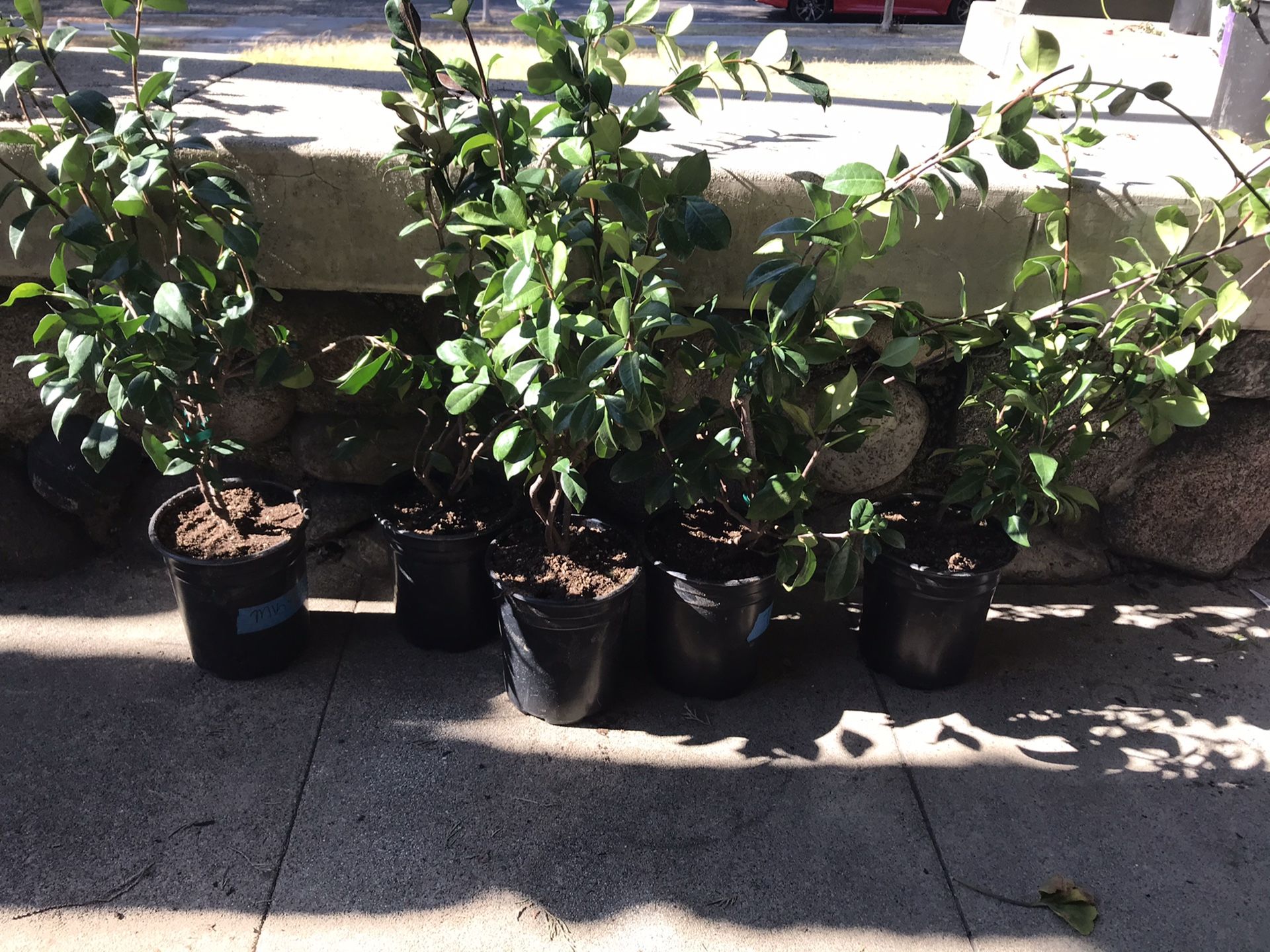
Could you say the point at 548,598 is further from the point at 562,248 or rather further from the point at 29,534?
the point at 29,534

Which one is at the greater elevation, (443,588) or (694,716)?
(443,588)

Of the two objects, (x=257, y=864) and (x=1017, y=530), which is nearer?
(x=257, y=864)

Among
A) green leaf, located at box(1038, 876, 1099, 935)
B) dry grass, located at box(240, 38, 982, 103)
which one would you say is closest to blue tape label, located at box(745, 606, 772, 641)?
green leaf, located at box(1038, 876, 1099, 935)

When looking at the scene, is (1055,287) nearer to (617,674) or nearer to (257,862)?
(617,674)

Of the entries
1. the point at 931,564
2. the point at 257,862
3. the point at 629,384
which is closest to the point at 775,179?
the point at 629,384

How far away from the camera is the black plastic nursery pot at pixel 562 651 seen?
2412mm

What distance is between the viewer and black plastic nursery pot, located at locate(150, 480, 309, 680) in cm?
251

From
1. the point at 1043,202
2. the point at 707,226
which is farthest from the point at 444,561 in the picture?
the point at 1043,202

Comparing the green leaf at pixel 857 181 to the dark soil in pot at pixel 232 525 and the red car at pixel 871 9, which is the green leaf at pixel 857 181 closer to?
the dark soil in pot at pixel 232 525

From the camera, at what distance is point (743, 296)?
2527mm

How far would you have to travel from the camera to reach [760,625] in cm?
260

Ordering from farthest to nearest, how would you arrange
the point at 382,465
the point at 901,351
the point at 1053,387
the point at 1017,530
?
the point at 382,465, the point at 1053,387, the point at 1017,530, the point at 901,351

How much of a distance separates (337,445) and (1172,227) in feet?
7.29

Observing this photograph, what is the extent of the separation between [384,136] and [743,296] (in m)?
1.03
